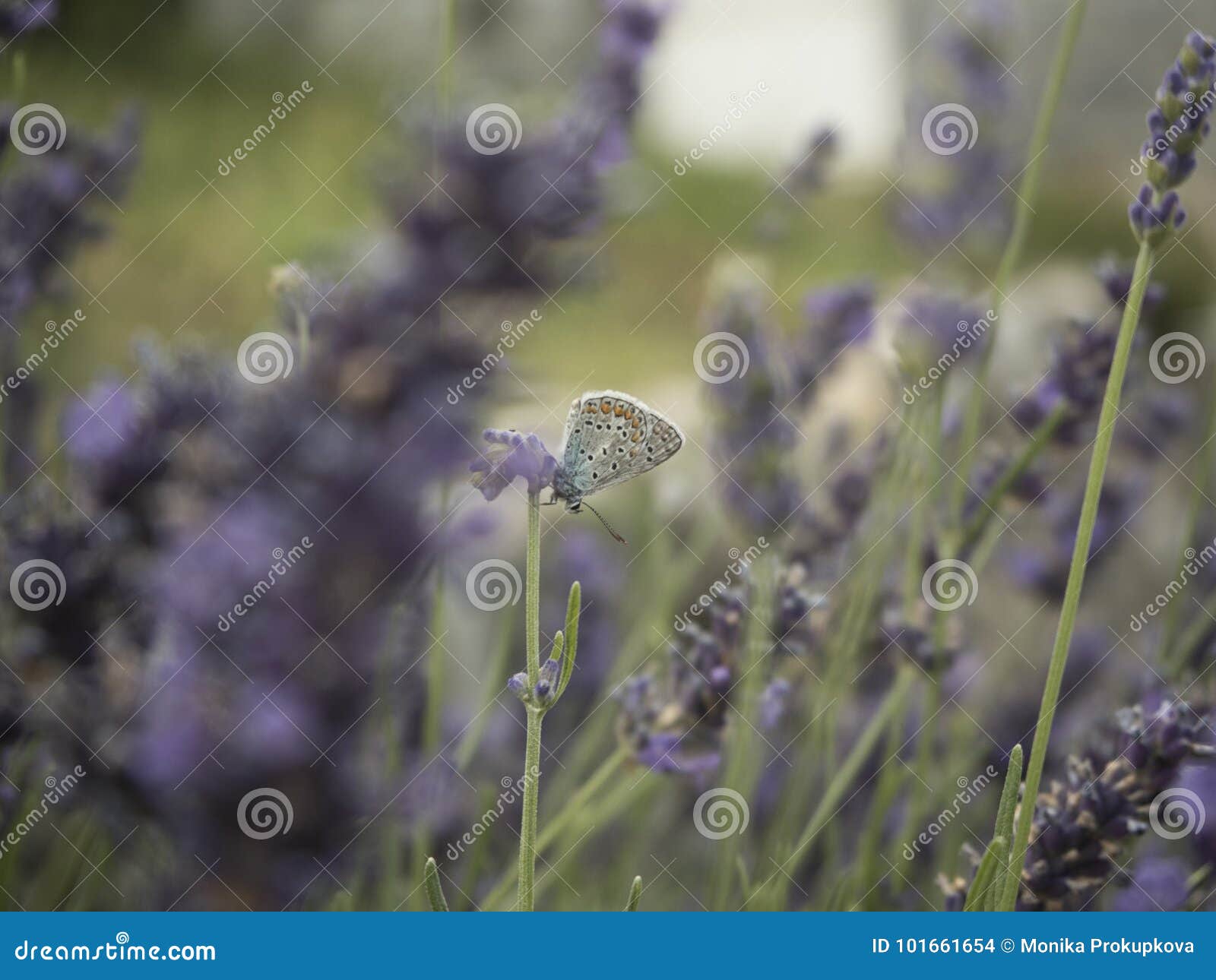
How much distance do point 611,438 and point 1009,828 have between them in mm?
288

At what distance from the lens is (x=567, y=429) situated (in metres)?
0.62

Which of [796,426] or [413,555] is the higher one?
[796,426]

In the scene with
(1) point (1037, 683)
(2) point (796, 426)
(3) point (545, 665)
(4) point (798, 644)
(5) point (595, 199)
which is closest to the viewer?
(3) point (545, 665)

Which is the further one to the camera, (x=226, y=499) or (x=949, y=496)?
(x=949, y=496)

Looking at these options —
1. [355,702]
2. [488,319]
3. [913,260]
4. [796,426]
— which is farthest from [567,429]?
[913,260]

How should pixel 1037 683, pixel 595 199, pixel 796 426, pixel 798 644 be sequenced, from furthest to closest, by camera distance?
1. pixel 1037 683
2. pixel 796 426
3. pixel 798 644
4. pixel 595 199

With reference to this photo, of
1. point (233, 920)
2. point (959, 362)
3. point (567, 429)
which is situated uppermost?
point (959, 362)

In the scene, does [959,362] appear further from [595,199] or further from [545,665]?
[545,665]

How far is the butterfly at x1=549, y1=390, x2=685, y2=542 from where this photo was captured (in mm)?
618

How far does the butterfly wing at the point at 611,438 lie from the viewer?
0.62m

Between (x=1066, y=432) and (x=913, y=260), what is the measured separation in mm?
229

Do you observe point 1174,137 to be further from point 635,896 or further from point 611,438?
point 635,896

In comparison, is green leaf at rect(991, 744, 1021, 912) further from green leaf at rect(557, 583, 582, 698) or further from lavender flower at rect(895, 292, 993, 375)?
lavender flower at rect(895, 292, 993, 375)

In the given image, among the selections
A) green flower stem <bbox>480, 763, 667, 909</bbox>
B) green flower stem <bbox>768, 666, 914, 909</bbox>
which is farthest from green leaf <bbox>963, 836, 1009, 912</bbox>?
green flower stem <bbox>480, 763, 667, 909</bbox>
